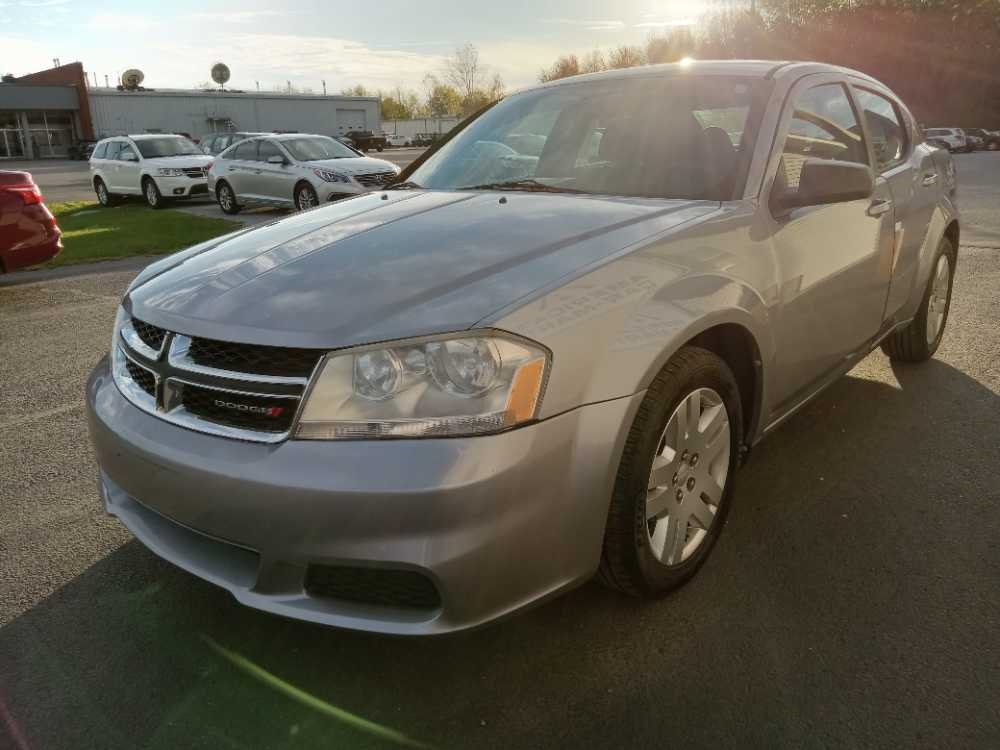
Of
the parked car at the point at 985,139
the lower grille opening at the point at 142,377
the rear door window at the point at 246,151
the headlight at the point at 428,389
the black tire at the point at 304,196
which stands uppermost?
the headlight at the point at 428,389

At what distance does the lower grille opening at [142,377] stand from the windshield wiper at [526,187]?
1533mm

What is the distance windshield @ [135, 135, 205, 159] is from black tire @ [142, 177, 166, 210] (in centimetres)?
64

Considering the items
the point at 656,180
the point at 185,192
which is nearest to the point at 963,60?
the point at 185,192

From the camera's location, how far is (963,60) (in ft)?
165

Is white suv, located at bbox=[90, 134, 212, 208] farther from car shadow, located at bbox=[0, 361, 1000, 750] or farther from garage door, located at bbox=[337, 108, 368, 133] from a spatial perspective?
garage door, located at bbox=[337, 108, 368, 133]

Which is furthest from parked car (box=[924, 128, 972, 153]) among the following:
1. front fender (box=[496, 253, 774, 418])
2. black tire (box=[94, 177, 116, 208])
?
front fender (box=[496, 253, 774, 418])

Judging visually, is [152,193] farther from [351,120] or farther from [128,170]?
[351,120]

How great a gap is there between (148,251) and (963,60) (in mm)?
54523

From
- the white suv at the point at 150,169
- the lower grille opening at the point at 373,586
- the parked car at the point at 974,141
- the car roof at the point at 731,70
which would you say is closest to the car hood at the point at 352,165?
the white suv at the point at 150,169

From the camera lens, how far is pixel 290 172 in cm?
1430

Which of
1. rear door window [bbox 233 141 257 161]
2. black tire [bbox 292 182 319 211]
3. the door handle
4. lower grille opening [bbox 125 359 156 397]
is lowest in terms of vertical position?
black tire [bbox 292 182 319 211]

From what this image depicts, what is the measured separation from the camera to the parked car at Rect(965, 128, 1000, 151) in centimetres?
4275

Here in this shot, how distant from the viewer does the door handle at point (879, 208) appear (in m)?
3.45

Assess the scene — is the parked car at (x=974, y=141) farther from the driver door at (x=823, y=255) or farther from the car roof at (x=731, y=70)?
the car roof at (x=731, y=70)
